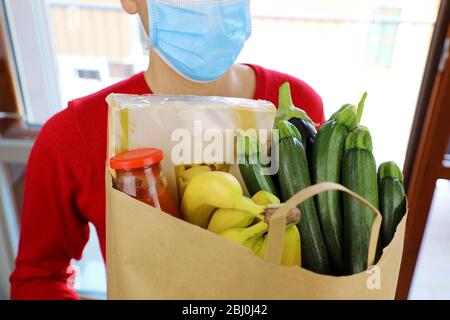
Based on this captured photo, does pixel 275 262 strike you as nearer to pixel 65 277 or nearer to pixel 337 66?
pixel 65 277

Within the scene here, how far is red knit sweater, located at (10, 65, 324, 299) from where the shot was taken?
680 mm

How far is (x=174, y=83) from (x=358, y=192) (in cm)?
45

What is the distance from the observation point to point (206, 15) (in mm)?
656

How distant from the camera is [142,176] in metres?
0.36

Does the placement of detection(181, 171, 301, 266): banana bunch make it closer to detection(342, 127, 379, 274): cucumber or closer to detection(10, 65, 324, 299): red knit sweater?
detection(342, 127, 379, 274): cucumber

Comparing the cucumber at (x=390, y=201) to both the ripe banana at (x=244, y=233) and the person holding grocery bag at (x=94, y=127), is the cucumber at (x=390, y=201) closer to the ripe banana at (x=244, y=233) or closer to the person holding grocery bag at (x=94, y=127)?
the ripe banana at (x=244, y=233)

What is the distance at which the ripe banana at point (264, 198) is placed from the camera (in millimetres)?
378

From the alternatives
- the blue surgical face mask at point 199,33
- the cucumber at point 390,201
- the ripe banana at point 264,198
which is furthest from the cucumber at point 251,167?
the blue surgical face mask at point 199,33

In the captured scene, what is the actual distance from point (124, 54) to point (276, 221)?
1.10 metres

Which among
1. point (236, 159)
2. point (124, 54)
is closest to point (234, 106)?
point (236, 159)

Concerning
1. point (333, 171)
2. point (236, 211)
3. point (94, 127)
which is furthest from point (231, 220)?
point (94, 127)

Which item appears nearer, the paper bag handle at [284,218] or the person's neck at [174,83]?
the paper bag handle at [284,218]

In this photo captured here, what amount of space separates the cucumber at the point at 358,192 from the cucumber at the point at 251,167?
0.27 ft

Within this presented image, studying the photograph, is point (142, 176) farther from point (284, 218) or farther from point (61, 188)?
point (61, 188)
